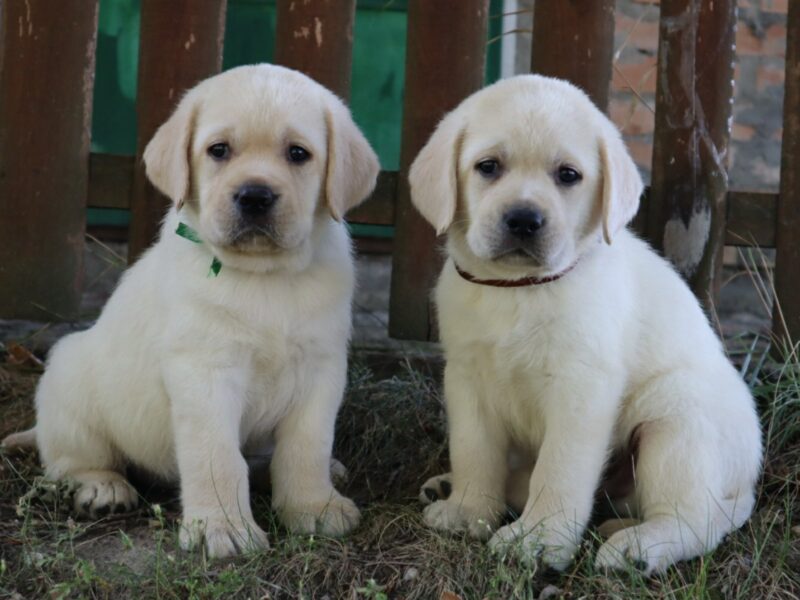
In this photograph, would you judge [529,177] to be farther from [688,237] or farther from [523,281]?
[688,237]

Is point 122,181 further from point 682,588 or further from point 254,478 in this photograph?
point 682,588

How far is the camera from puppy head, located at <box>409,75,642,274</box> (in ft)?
12.2

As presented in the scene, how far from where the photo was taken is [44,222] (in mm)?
5121

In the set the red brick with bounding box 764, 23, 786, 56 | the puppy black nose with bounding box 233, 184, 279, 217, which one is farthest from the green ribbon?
the red brick with bounding box 764, 23, 786, 56

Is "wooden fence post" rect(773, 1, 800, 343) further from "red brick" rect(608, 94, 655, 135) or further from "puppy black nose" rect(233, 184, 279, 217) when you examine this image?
"red brick" rect(608, 94, 655, 135)

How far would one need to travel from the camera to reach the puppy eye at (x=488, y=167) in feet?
12.5

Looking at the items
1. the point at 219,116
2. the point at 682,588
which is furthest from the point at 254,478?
the point at 682,588

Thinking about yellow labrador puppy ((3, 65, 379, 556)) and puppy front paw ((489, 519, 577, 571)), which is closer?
puppy front paw ((489, 519, 577, 571))

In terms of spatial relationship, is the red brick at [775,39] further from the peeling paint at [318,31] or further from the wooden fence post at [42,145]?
the wooden fence post at [42,145]

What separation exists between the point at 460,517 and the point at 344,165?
3.89 ft

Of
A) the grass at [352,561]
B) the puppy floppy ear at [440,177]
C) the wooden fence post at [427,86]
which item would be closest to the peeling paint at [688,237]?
the grass at [352,561]

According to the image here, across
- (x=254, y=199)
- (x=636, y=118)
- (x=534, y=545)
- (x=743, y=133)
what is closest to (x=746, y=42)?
(x=743, y=133)

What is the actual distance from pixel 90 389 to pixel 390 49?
3.71 metres

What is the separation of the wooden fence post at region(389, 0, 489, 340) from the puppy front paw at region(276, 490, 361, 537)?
4.71 ft
